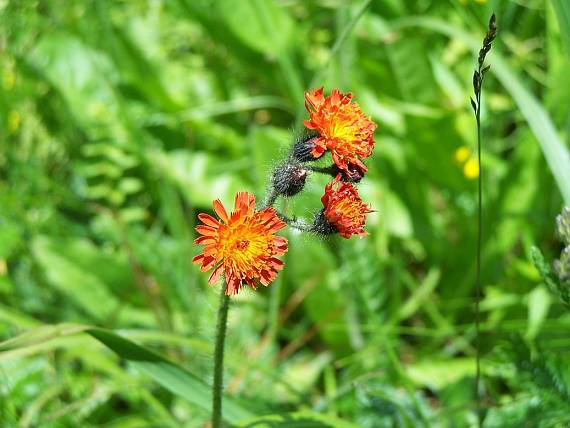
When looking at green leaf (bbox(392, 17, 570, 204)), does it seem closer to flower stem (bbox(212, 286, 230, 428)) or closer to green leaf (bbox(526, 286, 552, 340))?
green leaf (bbox(526, 286, 552, 340))

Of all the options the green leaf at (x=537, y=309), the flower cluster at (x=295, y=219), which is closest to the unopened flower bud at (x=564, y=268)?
the flower cluster at (x=295, y=219)

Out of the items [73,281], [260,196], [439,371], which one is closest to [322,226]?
[260,196]

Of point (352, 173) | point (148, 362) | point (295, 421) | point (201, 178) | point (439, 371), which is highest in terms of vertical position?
point (201, 178)

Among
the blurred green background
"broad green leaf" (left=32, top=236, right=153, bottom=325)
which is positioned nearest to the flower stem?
the blurred green background

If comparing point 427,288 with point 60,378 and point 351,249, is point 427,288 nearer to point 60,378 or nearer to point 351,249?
point 351,249

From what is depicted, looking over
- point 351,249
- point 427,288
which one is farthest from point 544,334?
point 351,249

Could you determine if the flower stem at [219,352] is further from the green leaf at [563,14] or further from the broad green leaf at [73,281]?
the broad green leaf at [73,281]

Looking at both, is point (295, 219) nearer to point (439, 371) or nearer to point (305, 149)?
point (305, 149)
